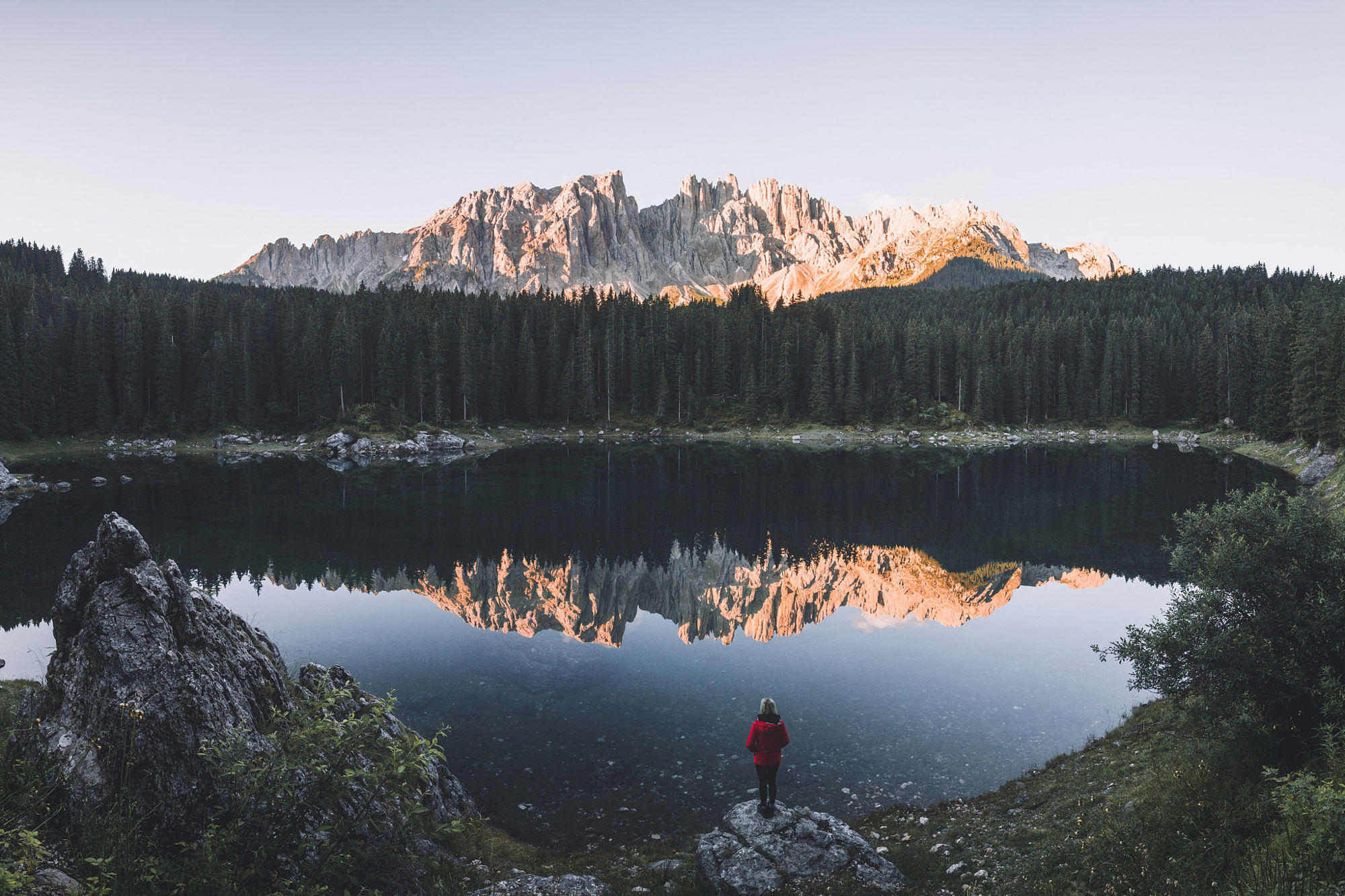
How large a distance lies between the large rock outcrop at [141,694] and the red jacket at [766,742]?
7.29 m

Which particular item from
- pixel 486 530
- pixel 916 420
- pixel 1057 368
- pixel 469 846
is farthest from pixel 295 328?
pixel 1057 368

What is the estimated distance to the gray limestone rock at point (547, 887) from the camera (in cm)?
1177

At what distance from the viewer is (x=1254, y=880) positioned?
358 inches

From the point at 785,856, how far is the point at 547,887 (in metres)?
4.39

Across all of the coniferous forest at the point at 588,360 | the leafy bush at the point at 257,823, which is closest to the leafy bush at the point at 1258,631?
the leafy bush at the point at 257,823

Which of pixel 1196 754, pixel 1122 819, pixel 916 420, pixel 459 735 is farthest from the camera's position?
pixel 916 420

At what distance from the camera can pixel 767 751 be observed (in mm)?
14141

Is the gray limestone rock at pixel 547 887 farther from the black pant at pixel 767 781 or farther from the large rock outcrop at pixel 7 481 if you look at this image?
the large rock outcrop at pixel 7 481

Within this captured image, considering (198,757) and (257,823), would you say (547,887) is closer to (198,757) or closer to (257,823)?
(257,823)

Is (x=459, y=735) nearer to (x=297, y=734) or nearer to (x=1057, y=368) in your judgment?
(x=297, y=734)

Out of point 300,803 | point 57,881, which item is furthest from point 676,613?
point 57,881

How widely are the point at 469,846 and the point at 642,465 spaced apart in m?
76.4

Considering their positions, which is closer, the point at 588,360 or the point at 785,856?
the point at 785,856

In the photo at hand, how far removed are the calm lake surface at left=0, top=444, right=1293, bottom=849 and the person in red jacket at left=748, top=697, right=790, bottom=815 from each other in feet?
10.6
